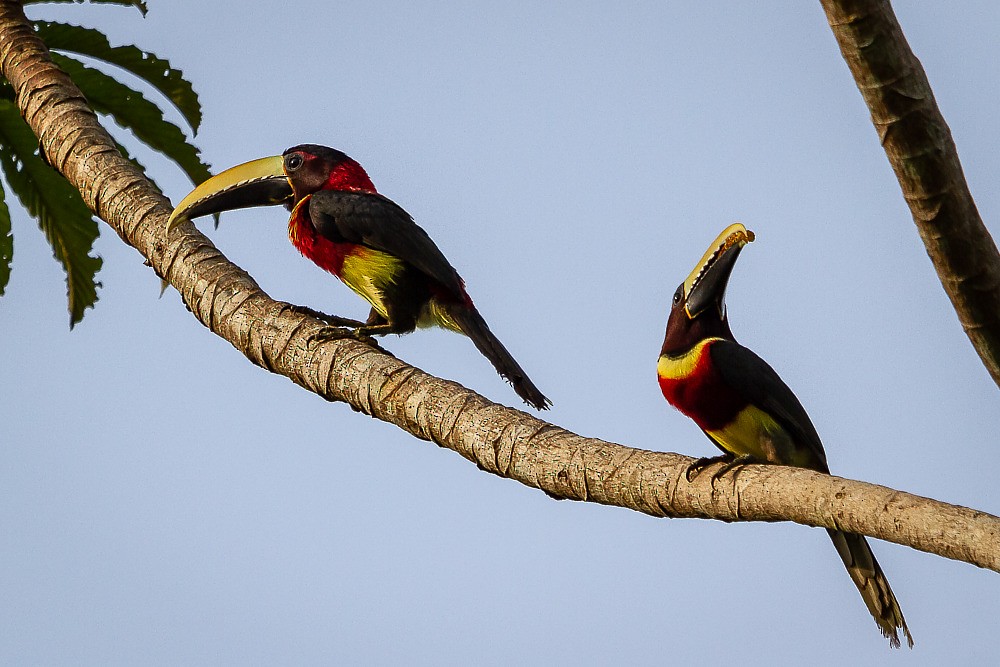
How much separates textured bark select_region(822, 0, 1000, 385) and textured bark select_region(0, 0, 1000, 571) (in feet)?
2.66

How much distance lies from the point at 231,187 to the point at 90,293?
213 cm

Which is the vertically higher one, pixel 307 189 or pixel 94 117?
pixel 94 117

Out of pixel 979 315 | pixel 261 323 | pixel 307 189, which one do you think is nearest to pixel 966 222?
pixel 979 315

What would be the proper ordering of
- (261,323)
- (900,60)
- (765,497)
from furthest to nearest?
1. (261,323)
2. (765,497)
3. (900,60)

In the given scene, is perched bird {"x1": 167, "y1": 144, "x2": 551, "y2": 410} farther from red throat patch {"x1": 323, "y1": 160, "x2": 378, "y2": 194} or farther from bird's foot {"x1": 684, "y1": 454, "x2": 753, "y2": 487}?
bird's foot {"x1": 684, "y1": 454, "x2": 753, "y2": 487}

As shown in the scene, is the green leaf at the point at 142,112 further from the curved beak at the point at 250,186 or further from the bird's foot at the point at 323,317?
the bird's foot at the point at 323,317

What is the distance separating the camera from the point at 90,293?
7059 millimetres

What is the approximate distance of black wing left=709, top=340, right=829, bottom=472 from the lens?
4.55 m

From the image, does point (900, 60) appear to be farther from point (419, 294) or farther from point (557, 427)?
point (419, 294)

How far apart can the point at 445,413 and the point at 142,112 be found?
404cm

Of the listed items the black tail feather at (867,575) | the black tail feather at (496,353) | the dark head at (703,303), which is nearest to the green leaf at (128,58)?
the black tail feather at (496,353)

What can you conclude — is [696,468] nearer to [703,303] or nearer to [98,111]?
[703,303]

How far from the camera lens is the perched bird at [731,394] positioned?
14.6ft

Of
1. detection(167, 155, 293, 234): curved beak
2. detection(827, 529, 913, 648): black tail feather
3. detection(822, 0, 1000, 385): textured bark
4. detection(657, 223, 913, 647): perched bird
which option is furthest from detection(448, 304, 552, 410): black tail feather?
detection(822, 0, 1000, 385): textured bark
